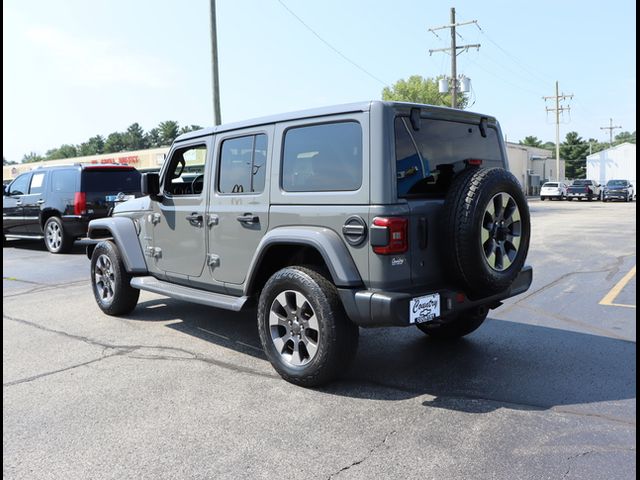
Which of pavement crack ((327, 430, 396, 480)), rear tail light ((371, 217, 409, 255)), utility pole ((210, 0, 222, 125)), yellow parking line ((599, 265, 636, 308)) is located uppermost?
utility pole ((210, 0, 222, 125))

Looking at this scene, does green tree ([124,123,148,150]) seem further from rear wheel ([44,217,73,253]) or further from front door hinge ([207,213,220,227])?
front door hinge ([207,213,220,227])

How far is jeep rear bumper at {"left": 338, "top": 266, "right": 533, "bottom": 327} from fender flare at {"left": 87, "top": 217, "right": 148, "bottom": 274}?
113 inches

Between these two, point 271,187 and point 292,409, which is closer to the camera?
point 292,409

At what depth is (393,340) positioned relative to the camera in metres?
5.32

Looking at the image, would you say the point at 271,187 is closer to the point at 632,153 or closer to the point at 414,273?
the point at 414,273

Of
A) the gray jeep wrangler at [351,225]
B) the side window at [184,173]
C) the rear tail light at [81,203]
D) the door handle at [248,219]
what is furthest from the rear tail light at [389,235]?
the rear tail light at [81,203]

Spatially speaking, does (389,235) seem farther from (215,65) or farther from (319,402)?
(215,65)

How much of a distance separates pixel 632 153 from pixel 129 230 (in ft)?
236

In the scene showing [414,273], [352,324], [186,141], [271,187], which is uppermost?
[186,141]

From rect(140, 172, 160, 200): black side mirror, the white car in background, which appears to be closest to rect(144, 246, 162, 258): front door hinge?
rect(140, 172, 160, 200): black side mirror

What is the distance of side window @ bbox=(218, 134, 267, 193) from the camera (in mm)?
4598

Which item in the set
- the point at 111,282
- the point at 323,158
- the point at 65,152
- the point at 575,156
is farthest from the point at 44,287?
the point at 65,152

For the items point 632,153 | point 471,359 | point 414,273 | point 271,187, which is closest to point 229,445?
point 414,273

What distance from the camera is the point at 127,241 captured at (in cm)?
602
